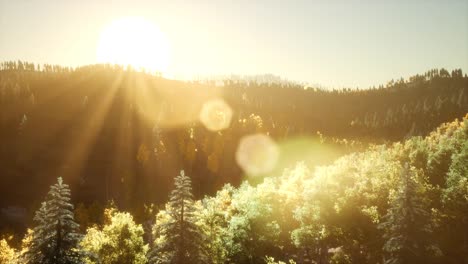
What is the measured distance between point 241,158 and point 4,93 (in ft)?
437

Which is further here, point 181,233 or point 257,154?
point 257,154

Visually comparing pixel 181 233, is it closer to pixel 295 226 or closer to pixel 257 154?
pixel 295 226

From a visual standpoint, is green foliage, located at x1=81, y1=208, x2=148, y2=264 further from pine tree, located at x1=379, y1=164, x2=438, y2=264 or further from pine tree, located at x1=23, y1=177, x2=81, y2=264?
pine tree, located at x1=379, y1=164, x2=438, y2=264

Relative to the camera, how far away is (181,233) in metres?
29.1

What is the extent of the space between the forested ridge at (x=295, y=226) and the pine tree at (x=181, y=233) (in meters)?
0.08

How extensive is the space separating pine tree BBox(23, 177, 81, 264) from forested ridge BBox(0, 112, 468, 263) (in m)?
0.06

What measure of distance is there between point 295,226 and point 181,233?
34.5 metres

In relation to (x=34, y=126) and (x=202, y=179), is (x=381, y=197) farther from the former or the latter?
(x=34, y=126)

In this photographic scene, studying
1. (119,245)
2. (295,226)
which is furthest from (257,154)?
(119,245)

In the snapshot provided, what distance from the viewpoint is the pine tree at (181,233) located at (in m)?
28.9

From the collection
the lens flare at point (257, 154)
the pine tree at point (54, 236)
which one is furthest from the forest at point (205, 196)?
the lens flare at point (257, 154)

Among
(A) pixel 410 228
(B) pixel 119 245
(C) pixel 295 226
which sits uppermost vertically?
(A) pixel 410 228

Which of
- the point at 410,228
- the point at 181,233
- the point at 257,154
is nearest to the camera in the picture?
the point at 181,233

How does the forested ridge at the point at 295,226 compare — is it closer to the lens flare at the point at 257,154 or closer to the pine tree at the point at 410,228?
the pine tree at the point at 410,228
